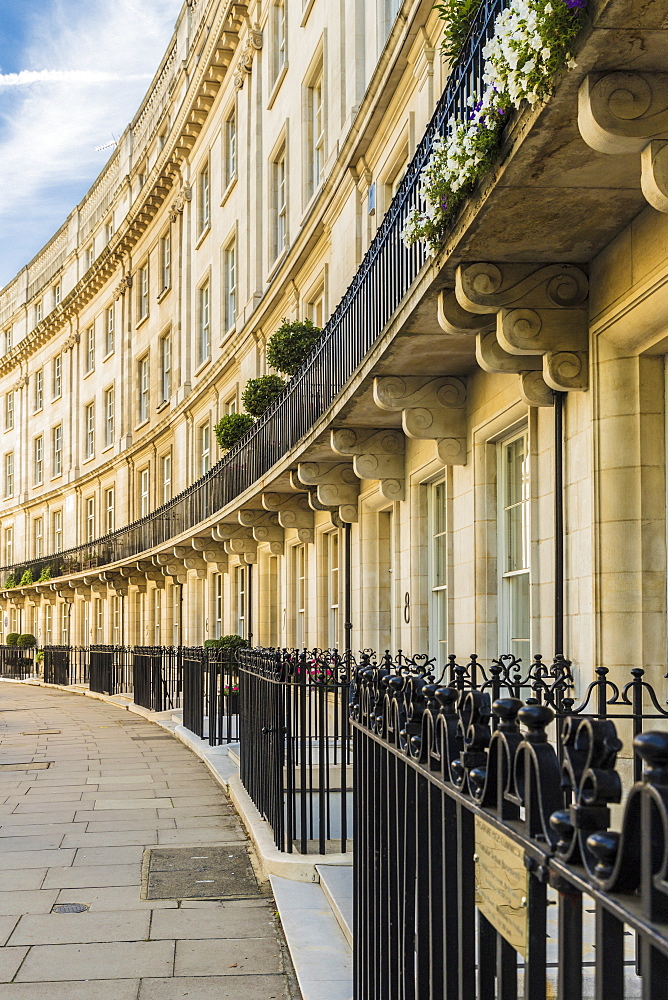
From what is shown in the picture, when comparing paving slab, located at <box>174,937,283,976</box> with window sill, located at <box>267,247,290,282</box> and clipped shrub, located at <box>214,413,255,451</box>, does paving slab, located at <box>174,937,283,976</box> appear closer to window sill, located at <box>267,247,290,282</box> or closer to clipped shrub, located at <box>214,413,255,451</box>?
clipped shrub, located at <box>214,413,255,451</box>

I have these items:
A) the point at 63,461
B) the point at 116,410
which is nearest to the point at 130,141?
the point at 116,410

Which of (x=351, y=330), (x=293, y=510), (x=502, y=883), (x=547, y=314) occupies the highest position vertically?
(x=351, y=330)

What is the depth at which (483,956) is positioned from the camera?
2.58 m

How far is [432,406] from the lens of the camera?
11172mm

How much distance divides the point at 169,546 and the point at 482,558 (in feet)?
65.2

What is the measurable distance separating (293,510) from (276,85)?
9.56 m

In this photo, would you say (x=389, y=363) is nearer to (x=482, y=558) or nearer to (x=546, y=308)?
(x=482, y=558)

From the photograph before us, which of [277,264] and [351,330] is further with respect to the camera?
[277,264]

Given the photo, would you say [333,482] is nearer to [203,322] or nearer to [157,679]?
[157,679]

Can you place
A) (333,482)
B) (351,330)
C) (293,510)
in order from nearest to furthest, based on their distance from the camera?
(351,330) → (333,482) → (293,510)

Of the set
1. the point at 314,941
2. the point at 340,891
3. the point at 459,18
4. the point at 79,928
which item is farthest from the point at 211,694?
the point at 459,18

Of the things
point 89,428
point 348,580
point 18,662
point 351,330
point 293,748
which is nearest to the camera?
point 293,748

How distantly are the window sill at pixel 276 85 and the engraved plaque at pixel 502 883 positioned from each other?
73.2 feet

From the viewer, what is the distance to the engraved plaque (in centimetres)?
227
